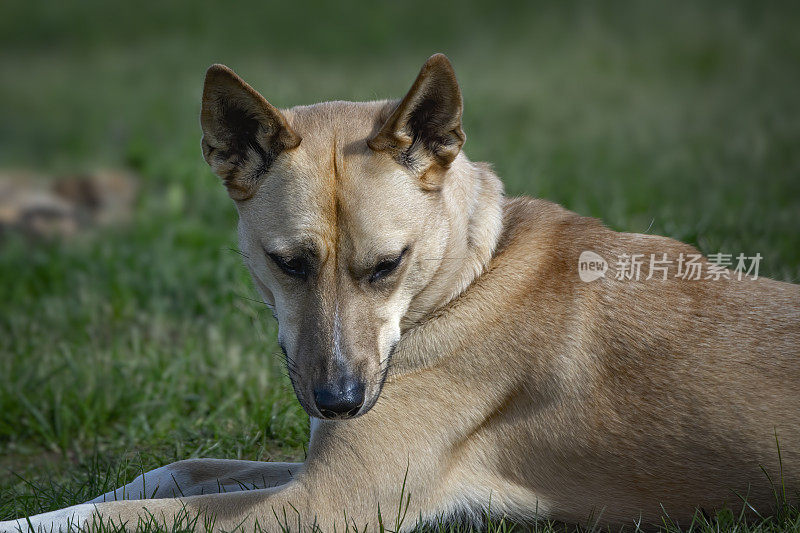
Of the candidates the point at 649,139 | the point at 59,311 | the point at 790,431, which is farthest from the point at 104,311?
the point at 649,139

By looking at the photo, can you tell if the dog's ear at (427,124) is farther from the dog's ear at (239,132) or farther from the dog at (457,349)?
the dog's ear at (239,132)

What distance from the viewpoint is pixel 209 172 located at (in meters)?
8.61

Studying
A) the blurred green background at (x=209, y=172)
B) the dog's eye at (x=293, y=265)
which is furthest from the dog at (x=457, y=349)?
the blurred green background at (x=209, y=172)

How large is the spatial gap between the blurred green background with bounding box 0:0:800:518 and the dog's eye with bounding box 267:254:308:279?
0.94m

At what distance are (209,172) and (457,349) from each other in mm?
5805

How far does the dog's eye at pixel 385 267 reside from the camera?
3205 mm

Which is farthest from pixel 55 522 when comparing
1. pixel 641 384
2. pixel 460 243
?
pixel 641 384

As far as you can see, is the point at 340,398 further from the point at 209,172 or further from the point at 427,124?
the point at 209,172

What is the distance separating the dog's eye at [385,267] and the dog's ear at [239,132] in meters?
0.57

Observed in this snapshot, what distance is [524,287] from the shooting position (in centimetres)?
342

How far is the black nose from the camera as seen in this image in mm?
2957

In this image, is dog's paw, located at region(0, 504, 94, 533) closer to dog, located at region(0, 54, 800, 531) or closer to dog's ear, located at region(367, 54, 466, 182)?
dog, located at region(0, 54, 800, 531)

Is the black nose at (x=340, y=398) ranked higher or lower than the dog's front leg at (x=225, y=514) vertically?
higher

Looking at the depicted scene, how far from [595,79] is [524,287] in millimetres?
9524
